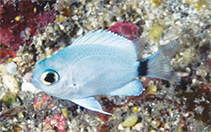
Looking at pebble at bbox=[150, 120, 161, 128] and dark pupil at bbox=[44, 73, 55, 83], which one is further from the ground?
dark pupil at bbox=[44, 73, 55, 83]

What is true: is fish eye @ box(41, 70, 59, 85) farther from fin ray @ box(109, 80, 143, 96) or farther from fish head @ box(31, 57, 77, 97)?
fin ray @ box(109, 80, 143, 96)

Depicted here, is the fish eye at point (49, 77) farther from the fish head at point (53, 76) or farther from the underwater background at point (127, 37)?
the underwater background at point (127, 37)

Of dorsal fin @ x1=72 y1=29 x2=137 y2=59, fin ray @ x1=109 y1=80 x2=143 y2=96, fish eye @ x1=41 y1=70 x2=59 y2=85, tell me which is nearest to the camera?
fish eye @ x1=41 y1=70 x2=59 y2=85

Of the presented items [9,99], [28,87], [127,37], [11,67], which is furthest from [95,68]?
[11,67]

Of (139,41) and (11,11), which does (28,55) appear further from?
(139,41)

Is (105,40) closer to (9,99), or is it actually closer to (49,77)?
(49,77)

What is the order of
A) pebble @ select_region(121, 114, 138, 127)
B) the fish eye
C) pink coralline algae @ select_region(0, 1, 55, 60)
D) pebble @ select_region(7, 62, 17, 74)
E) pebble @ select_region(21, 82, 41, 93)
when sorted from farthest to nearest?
pebble @ select_region(7, 62, 17, 74) → pebble @ select_region(21, 82, 41, 93) → pink coralline algae @ select_region(0, 1, 55, 60) → pebble @ select_region(121, 114, 138, 127) → the fish eye

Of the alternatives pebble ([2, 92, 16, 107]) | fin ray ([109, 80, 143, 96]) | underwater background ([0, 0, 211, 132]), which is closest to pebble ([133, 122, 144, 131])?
underwater background ([0, 0, 211, 132])
